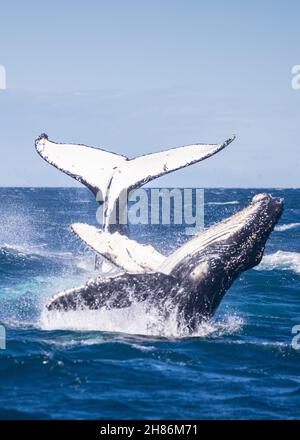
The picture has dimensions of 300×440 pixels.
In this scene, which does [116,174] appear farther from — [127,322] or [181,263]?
[127,322]

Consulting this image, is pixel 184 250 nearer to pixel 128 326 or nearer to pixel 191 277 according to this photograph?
pixel 191 277

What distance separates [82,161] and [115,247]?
204 cm

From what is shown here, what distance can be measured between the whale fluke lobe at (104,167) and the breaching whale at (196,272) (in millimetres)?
1345

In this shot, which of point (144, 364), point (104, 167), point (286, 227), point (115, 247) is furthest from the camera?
point (286, 227)

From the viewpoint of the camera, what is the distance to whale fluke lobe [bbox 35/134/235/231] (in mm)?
14664

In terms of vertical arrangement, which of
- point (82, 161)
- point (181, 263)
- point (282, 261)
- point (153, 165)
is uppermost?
point (82, 161)

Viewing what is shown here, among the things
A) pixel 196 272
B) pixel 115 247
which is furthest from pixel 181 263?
pixel 115 247

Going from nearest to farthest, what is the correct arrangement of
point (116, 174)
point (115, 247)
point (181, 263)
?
point (115, 247) < point (181, 263) < point (116, 174)

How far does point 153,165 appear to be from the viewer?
14570 millimetres

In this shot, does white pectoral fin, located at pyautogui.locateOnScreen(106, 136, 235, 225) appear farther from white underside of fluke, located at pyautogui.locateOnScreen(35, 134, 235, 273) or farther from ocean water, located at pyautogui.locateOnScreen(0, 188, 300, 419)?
ocean water, located at pyautogui.locateOnScreen(0, 188, 300, 419)
